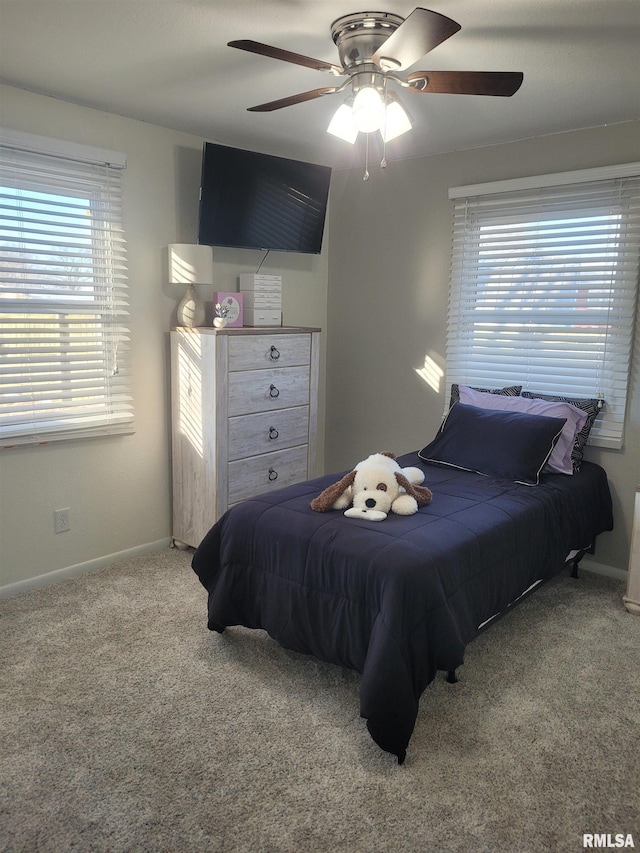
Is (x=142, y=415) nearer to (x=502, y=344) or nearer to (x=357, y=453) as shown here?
(x=357, y=453)

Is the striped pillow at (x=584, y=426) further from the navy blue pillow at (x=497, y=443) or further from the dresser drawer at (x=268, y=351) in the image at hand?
the dresser drawer at (x=268, y=351)

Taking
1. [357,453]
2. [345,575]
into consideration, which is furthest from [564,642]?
[357,453]

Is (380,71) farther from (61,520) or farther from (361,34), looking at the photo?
(61,520)

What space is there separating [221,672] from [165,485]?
1.54 m

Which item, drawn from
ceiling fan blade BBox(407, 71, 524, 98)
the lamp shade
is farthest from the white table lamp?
ceiling fan blade BBox(407, 71, 524, 98)

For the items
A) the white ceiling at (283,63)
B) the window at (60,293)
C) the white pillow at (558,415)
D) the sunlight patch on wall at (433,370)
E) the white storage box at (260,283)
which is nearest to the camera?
the white ceiling at (283,63)

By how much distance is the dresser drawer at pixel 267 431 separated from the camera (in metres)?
3.63

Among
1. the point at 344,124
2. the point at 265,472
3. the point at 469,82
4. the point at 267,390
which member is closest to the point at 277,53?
the point at 344,124

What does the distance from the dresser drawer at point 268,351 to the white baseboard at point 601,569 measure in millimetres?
1989

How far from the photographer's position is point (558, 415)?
11.2 ft

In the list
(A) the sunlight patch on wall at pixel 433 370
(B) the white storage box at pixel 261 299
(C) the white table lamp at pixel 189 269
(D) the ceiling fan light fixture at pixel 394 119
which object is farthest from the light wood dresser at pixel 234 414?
(D) the ceiling fan light fixture at pixel 394 119

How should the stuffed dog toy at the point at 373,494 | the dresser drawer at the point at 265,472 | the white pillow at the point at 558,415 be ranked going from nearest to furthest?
the stuffed dog toy at the point at 373,494, the white pillow at the point at 558,415, the dresser drawer at the point at 265,472

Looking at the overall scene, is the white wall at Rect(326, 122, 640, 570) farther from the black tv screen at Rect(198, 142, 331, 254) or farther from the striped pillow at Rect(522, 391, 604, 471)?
the black tv screen at Rect(198, 142, 331, 254)

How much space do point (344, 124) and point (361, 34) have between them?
35 centimetres
